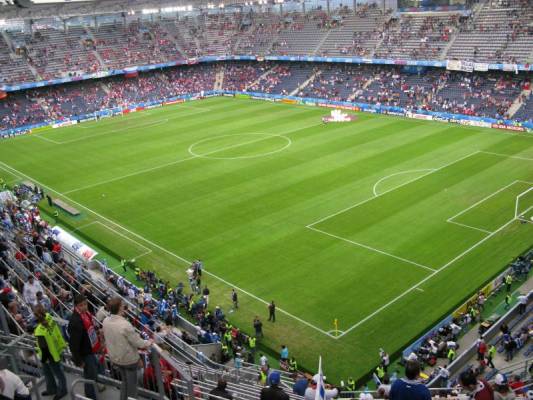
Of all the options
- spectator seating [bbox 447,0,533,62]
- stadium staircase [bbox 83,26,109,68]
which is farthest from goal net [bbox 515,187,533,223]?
stadium staircase [bbox 83,26,109,68]

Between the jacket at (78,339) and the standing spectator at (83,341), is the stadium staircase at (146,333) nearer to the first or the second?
the standing spectator at (83,341)

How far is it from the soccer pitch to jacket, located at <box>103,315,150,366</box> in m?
13.8

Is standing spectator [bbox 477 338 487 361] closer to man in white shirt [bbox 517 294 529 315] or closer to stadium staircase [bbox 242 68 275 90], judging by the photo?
man in white shirt [bbox 517 294 529 315]

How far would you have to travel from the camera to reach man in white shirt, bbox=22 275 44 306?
13.2 m

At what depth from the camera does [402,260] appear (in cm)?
2845

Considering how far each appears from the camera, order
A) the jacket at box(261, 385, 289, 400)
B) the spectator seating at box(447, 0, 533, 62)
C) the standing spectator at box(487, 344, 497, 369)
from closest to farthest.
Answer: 1. the jacket at box(261, 385, 289, 400)
2. the standing spectator at box(487, 344, 497, 369)
3. the spectator seating at box(447, 0, 533, 62)

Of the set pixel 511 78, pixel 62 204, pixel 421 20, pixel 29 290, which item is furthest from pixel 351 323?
pixel 421 20

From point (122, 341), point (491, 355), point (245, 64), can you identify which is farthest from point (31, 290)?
point (245, 64)

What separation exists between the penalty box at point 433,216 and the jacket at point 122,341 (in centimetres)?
2212

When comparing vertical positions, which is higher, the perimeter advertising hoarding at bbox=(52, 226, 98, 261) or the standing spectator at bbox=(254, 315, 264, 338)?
the perimeter advertising hoarding at bbox=(52, 226, 98, 261)

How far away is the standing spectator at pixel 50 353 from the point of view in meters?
8.74

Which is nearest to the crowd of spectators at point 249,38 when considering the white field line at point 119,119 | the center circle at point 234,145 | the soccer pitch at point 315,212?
the white field line at point 119,119

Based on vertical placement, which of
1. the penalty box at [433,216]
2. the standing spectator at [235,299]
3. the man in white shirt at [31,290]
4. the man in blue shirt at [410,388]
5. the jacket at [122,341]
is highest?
the jacket at [122,341]

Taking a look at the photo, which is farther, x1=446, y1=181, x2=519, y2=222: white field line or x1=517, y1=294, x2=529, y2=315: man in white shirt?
x1=446, y1=181, x2=519, y2=222: white field line
